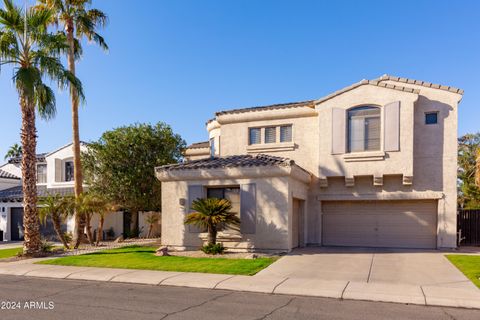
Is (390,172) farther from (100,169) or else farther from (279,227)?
(100,169)

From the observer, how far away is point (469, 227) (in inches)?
711

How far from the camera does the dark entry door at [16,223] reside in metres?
25.1

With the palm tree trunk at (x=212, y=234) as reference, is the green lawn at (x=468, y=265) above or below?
below

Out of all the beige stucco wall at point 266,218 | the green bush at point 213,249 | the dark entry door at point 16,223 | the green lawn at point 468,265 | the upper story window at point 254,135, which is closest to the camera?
the green lawn at point 468,265

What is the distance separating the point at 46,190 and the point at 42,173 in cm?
342

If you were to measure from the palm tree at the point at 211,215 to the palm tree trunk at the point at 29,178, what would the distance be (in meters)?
6.98

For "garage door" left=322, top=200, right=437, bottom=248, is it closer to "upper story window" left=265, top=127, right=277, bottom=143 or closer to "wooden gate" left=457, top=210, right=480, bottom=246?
"wooden gate" left=457, top=210, right=480, bottom=246

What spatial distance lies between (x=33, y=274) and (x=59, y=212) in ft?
19.6

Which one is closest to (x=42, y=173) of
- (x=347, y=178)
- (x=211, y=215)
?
(x=211, y=215)

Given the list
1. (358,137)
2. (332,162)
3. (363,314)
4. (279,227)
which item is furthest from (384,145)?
(363,314)

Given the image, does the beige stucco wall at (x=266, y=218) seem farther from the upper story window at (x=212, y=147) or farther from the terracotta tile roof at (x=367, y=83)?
the upper story window at (x=212, y=147)

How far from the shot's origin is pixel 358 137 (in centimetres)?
1706

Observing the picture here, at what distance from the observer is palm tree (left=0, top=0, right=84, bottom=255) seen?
14.9 m

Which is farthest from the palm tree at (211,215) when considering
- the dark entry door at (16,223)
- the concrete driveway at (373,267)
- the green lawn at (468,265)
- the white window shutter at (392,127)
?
the dark entry door at (16,223)
